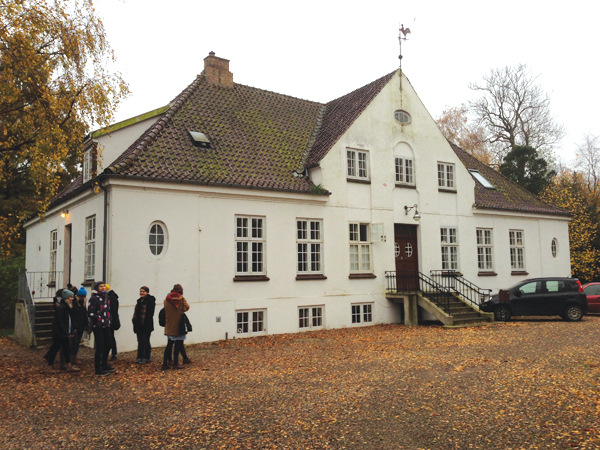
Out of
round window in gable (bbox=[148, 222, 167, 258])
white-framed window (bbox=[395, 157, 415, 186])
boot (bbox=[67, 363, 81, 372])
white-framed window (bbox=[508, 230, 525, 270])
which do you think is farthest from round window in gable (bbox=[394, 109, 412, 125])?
boot (bbox=[67, 363, 81, 372])

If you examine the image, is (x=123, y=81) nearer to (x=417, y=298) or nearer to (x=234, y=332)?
(x=234, y=332)

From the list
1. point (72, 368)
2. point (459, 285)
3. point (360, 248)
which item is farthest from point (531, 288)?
point (72, 368)

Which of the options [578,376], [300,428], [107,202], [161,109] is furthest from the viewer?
[161,109]

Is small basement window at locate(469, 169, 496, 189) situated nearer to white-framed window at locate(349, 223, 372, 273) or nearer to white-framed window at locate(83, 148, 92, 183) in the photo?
white-framed window at locate(349, 223, 372, 273)

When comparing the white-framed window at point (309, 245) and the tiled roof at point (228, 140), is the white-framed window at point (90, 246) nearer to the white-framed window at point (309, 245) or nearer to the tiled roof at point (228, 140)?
the tiled roof at point (228, 140)

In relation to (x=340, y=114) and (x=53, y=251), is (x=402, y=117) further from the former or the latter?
(x=53, y=251)

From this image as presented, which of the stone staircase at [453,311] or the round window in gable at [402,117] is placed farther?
the round window in gable at [402,117]

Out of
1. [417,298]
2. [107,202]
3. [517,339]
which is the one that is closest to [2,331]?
[107,202]

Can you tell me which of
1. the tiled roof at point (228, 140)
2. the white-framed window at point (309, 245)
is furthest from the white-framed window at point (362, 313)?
the tiled roof at point (228, 140)

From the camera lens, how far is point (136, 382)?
999 cm

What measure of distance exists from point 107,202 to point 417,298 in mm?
11396

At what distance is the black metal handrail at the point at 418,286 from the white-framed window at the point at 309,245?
10.6 ft

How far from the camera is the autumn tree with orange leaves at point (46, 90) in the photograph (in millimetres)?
10352

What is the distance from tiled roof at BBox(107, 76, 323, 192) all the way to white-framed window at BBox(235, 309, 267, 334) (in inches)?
165
